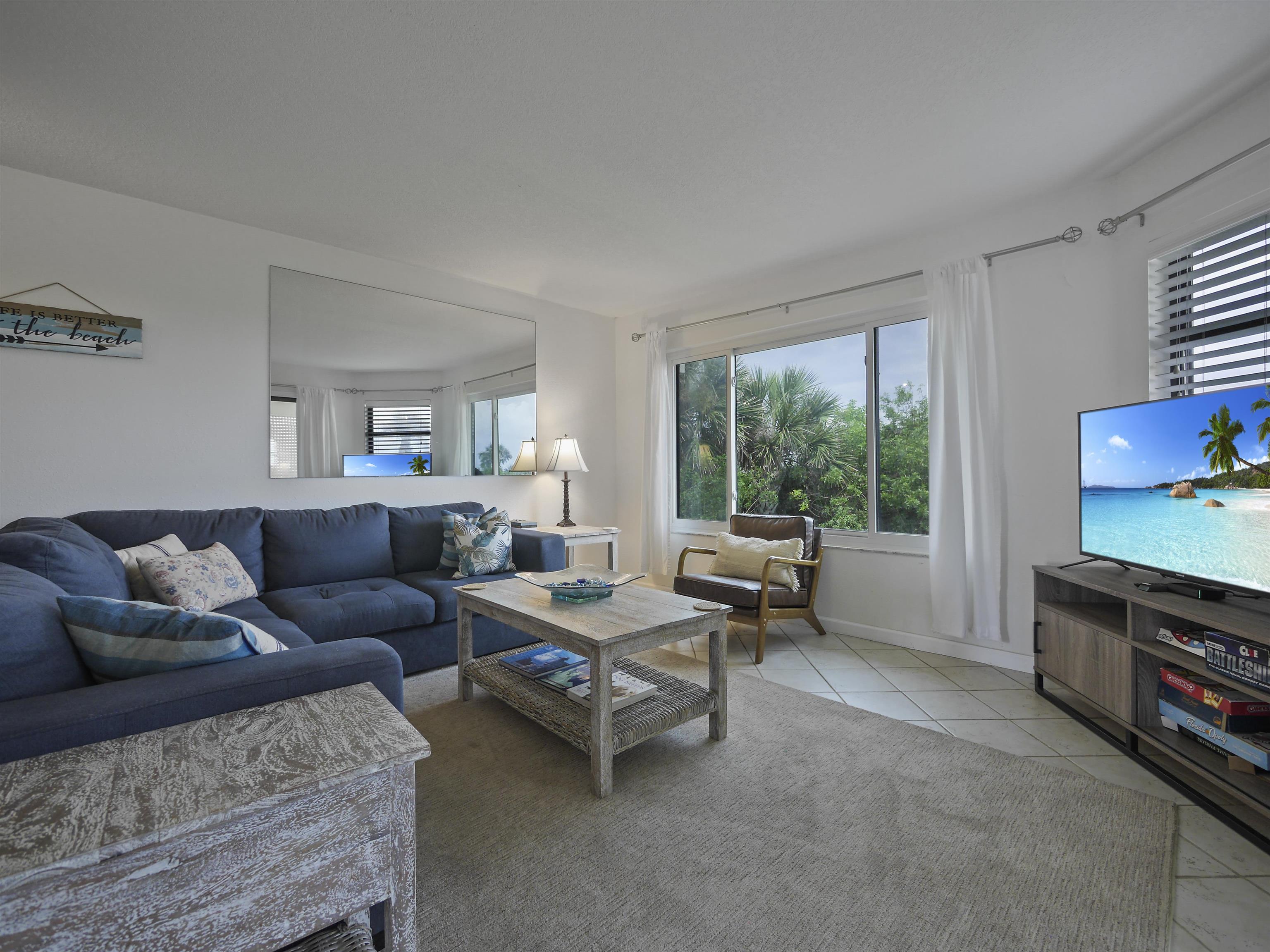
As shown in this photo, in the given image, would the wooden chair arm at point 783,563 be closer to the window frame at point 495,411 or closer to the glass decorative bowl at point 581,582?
the glass decorative bowl at point 581,582

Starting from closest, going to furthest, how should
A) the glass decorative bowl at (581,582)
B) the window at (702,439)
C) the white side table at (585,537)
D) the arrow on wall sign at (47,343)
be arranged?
the glass decorative bowl at (581,582), the arrow on wall sign at (47,343), the white side table at (585,537), the window at (702,439)

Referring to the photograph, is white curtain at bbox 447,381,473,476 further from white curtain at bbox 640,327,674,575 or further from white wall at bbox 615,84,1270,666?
white wall at bbox 615,84,1270,666

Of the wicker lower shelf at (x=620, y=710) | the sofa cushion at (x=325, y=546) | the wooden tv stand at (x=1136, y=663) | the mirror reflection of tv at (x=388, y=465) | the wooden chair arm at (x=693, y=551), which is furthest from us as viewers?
the wooden chair arm at (x=693, y=551)

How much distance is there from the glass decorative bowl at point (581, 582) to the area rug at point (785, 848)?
0.59m

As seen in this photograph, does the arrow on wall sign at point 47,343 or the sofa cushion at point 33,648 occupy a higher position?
the arrow on wall sign at point 47,343

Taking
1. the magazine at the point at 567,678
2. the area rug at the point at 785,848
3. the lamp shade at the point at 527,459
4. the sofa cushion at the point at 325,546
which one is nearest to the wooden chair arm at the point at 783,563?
the area rug at the point at 785,848

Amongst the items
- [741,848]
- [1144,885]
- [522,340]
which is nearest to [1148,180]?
[1144,885]

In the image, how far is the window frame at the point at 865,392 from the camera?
12.1 feet

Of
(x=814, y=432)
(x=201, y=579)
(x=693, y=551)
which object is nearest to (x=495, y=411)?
(x=693, y=551)

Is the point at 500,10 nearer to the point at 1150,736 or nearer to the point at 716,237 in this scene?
the point at 716,237

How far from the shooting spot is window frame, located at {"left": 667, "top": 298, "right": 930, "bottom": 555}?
3.70 m

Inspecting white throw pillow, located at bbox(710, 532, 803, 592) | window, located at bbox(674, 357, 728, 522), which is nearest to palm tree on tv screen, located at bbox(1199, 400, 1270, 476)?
white throw pillow, located at bbox(710, 532, 803, 592)

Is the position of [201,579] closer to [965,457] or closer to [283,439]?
[283,439]

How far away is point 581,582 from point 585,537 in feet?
5.65
